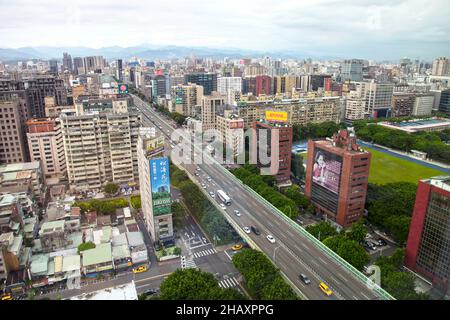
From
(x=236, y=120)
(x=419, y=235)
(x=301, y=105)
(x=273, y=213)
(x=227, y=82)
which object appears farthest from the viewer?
(x=227, y=82)

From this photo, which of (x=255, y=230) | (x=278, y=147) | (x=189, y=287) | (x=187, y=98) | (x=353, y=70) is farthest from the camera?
(x=353, y=70)

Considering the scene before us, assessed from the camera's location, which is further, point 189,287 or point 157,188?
point 157,188

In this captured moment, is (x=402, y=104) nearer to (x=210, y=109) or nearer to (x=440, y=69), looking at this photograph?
(x=440, y=69)

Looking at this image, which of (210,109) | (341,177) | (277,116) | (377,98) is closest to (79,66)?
(210,109)

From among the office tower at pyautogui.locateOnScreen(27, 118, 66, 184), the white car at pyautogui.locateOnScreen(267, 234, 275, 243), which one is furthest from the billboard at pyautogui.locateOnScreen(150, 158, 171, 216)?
the office tower at pyautogui.locateOnScreen(27, 118, 66, 184)

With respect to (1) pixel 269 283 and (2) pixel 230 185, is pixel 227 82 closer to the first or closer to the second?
(2) pixel 230 185

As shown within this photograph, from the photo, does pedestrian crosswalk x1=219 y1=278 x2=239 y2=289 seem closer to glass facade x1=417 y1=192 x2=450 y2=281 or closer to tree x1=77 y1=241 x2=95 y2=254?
tree x1=77 y1=241 x2=95 y2=254

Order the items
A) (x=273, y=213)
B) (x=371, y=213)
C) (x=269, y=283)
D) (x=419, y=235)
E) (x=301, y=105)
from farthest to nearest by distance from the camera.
Result: (x=301, y=105) < (x=371, y=213) < (x=273, y=213) < (x=419, y=235) < (x=269, y=283)
